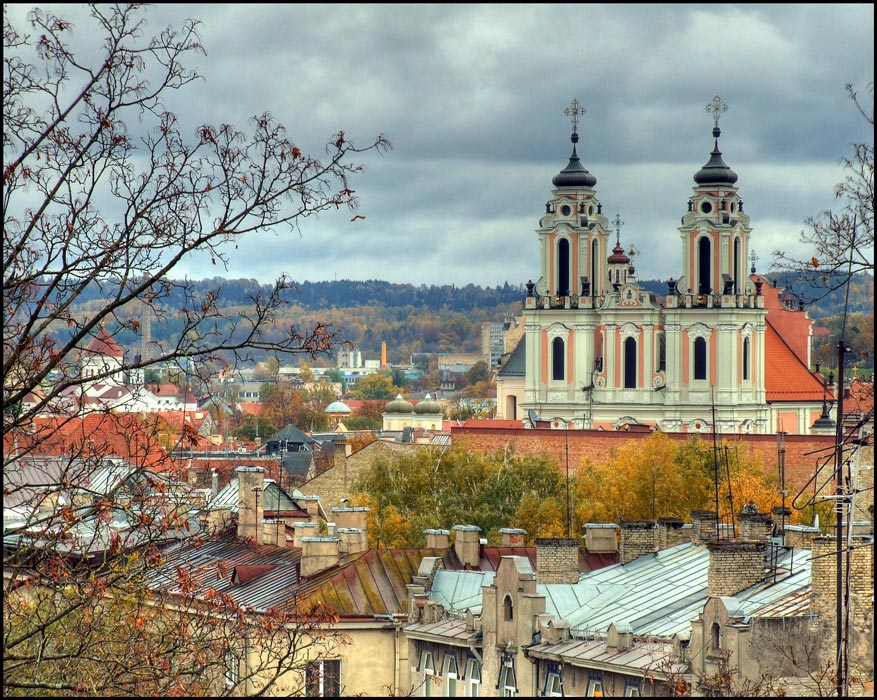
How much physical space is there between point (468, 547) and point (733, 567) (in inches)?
386

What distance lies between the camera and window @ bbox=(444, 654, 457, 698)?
1216 inches

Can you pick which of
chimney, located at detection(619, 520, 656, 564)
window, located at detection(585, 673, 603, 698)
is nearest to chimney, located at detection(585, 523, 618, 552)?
chimney, located at detection(619, 520, 656, 564)

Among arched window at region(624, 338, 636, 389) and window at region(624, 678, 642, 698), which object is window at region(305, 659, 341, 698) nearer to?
window at region(624, 678, 642, 698)

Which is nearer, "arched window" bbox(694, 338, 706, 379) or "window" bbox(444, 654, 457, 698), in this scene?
"window" bbox(444, 654, 457, 698)

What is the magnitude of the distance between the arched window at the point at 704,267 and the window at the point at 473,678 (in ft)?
227

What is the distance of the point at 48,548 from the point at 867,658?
411 inches

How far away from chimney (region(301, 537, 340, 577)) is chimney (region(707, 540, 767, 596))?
9.75 metres

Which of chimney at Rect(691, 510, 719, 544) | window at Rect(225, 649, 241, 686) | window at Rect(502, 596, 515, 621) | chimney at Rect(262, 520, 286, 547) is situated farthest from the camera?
chimney at Rect(262, 520, 286, 547)

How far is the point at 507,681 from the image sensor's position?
96.9ft

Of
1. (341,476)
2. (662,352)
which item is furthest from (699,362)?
(341,476)

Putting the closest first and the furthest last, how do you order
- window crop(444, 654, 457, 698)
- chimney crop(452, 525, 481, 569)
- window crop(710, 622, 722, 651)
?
window crop(710, 622, 722, 651) < window crop(444, 654, 457, 698) < chimney crop(452, 525, 481, 569)

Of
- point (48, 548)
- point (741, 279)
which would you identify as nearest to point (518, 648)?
point (48, 548)

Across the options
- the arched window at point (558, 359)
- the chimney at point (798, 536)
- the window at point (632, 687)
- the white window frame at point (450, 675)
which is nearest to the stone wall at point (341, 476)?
the arched window at point (558, 359)

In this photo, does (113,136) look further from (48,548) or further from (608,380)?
(608,380)
